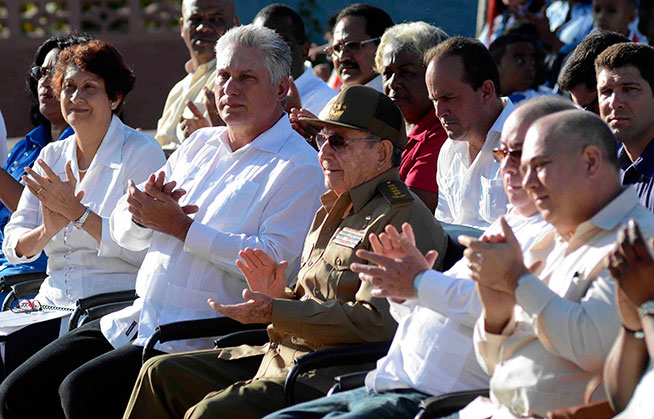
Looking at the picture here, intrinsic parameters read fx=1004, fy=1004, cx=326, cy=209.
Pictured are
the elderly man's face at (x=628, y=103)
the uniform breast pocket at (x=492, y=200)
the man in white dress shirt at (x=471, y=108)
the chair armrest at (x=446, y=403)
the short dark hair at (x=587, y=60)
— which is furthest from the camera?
the short dark hair at (x=587, y=60)

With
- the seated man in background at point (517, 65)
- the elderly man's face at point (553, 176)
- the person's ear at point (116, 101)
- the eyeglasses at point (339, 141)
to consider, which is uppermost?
the elderly man's face at point (553, 176)

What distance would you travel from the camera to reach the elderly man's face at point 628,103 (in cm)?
389

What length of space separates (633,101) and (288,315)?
1574mm

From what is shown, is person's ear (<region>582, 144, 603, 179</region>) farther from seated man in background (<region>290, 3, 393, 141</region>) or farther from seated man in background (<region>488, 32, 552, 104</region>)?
seated man in background (<region>488, 32, 552, 104</region>)

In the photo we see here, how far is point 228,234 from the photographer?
163 inches

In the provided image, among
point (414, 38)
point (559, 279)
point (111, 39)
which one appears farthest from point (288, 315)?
point (111, 39)

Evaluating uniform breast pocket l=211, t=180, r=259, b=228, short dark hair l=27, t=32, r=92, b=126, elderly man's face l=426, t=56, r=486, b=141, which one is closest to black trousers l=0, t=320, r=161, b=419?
uniform breast pocket l=211, t=180, r=259, b=228

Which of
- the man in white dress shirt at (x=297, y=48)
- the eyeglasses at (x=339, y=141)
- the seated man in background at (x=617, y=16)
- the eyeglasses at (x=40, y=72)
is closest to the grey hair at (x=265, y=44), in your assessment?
the eyeglasses at (x=339, y=141)

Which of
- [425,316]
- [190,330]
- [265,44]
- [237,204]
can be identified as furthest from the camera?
[265,44]

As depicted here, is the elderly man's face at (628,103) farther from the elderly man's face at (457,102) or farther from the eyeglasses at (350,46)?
the eyeglasses at (350,46)

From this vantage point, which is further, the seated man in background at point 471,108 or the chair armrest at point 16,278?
the chair armrest at point 16,278

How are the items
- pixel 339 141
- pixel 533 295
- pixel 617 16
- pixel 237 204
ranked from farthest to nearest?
pixel 617 16, pixel 237 204, pixel 339 141, pixel 533 295

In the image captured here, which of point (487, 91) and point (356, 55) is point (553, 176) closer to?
point (487, 91)

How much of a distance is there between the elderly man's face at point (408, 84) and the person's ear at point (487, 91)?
2.22ft
